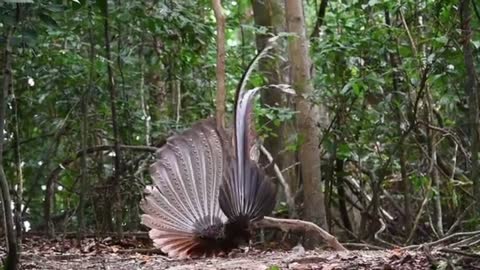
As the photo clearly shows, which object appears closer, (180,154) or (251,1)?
(180,154)

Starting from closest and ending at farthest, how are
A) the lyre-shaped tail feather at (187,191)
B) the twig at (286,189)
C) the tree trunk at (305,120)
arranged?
the lyre-shaped tail feather at (187,191), the tree trunk at (305,120), the twig at (286,189)

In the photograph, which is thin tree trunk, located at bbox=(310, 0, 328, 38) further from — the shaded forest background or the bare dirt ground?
the bare dirt ground

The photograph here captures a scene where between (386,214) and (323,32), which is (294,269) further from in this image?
(386,214)

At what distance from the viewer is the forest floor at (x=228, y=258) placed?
9.78 ft

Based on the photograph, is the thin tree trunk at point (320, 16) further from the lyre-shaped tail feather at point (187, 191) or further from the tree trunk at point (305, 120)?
the lyre-shaped tail feather at point (187, 191)

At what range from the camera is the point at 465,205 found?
20.2 ft

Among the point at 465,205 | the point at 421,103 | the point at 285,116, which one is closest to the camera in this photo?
the point at 285,116

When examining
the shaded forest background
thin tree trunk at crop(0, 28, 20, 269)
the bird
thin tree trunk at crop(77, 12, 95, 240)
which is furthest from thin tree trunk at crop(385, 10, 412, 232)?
thin tree trunk at crop(0, 28, 20, 269)

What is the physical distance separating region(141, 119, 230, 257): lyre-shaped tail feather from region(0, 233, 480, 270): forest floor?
128mm

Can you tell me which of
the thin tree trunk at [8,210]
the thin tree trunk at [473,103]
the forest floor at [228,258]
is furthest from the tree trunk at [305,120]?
the thin tree trunk at [8,210]

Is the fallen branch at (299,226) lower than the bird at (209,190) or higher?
lower

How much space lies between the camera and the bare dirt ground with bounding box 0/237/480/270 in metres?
3.00

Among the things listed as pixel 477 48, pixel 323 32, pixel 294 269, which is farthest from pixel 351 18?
pixel 294 269

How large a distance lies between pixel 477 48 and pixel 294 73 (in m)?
1.23
